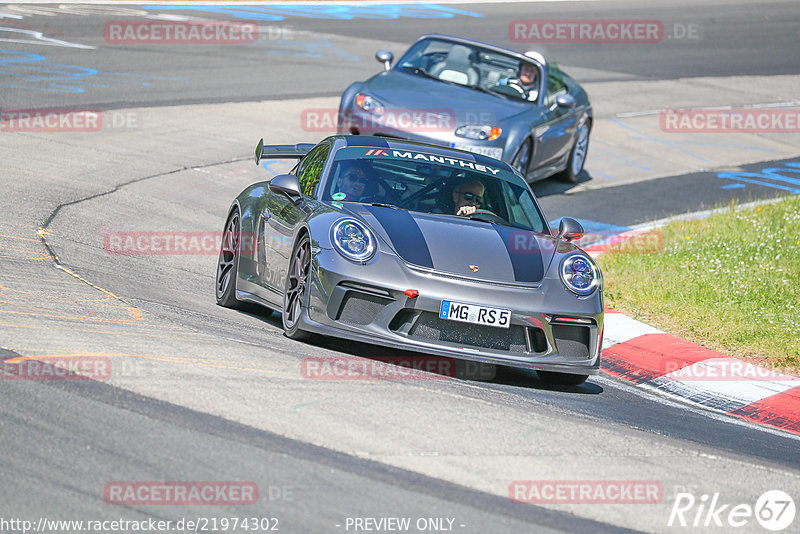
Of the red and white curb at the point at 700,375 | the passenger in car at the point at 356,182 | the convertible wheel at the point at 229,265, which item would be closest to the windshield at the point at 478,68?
the red and white curb at the point at 700,375

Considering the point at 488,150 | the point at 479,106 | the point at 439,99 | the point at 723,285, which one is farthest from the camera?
the point at 479,106

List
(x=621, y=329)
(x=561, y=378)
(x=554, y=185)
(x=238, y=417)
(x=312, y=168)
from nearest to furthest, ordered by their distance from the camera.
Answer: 1. (x=238, y=417)
2. (x=561, y=378)
3. (x=312, y=168)
4. (x=621, y=329)
5. (x=554, y=185)

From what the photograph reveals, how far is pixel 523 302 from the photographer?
672cm

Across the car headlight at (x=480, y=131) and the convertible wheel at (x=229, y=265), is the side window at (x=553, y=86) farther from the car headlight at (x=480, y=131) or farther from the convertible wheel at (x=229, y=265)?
the convertible wheel at (x=229, y=265)

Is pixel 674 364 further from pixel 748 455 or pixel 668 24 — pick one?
pixel 668 24

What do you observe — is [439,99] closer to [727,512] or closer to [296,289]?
[296,289]

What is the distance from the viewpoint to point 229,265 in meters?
8.43

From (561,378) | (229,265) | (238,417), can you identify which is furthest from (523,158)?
(238,417)

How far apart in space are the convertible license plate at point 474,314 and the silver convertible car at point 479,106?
5872 millimetres

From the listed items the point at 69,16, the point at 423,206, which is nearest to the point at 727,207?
the point at 423,206

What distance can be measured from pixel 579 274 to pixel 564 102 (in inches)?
284

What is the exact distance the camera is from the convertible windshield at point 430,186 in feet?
25.3

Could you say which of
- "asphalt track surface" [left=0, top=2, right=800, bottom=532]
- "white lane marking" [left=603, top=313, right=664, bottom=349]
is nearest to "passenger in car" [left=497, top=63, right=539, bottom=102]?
"asphalt track surface" [left=0, top=2, right=800, bottom=532]

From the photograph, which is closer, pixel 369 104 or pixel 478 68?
pixel 369 104
